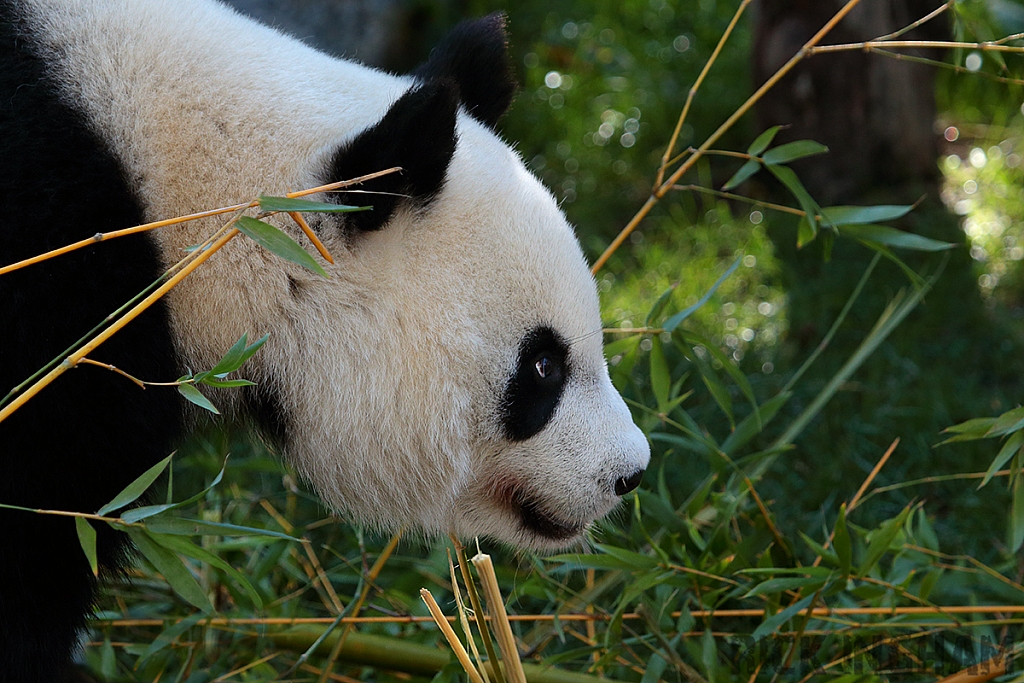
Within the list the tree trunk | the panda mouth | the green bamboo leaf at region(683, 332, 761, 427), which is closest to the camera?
the panda mouth

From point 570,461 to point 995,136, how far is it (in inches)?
181

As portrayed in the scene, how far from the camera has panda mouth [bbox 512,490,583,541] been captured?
1994mm

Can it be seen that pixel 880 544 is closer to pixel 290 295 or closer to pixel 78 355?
pixel 290 295

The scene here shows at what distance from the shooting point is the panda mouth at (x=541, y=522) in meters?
1.99

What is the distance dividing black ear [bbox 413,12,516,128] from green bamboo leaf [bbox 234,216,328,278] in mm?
717

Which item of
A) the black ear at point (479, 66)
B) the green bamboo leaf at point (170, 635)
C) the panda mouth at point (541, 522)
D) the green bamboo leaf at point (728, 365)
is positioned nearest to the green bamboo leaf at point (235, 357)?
the panda mouth at point (541, 522)

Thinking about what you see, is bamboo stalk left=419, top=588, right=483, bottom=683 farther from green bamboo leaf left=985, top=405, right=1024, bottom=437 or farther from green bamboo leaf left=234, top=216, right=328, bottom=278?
green bamboo leaf left=985, top=405, right=1024, bottom=437

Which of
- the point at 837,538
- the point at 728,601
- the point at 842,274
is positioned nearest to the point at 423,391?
the point at 837,538

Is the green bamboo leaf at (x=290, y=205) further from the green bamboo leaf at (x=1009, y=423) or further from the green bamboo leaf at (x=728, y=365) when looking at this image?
the green bamboo leaf at (x=1009, y=423)

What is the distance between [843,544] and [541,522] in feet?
2.12

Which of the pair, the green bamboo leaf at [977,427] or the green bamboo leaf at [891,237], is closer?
the green bamboo leaf at [977,427]

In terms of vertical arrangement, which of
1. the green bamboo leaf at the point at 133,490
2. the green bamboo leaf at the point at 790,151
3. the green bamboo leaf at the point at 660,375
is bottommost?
the green bamboo leaf at the point at 660,375

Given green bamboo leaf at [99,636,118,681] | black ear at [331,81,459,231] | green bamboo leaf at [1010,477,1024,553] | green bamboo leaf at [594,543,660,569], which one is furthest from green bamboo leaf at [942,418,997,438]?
green bamboo leaf at [99,636,118,681]

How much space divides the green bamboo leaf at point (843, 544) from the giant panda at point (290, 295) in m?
0.46
